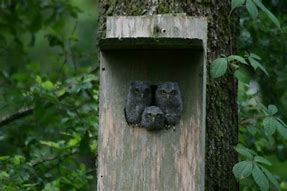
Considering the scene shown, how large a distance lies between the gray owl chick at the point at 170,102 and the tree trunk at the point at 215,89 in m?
0.28

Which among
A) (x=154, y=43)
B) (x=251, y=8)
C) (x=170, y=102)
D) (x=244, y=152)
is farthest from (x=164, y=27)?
(x=244, y=152)

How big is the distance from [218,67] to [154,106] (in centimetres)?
29

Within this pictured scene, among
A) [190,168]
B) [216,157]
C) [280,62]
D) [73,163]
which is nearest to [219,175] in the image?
[216,157]

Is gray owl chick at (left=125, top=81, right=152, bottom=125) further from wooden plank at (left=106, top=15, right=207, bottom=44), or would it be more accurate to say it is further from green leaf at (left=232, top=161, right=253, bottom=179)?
green leaf at (left=232, top=161, right=253, bottom=179)

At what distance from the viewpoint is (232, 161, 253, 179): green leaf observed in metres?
3.26

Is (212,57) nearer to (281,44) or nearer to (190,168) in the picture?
(190,168)

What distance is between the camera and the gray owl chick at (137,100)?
3.23 m

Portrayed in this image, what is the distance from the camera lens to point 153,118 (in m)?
3.19

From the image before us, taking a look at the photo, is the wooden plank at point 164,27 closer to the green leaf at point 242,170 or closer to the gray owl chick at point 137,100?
the gray owl chick at point 137,100

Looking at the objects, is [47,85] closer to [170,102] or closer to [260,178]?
[170,102]

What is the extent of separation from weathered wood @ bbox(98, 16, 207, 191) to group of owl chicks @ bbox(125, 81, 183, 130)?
0.11 ft

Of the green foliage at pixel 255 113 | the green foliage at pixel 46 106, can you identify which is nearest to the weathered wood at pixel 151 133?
the green foliage at pixel 255 113

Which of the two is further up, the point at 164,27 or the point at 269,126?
the point at 164,27

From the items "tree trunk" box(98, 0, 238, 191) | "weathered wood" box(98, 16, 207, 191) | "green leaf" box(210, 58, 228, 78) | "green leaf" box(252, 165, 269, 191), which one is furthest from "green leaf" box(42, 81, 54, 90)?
"green leaf" box(252, 165, 269, 191)
